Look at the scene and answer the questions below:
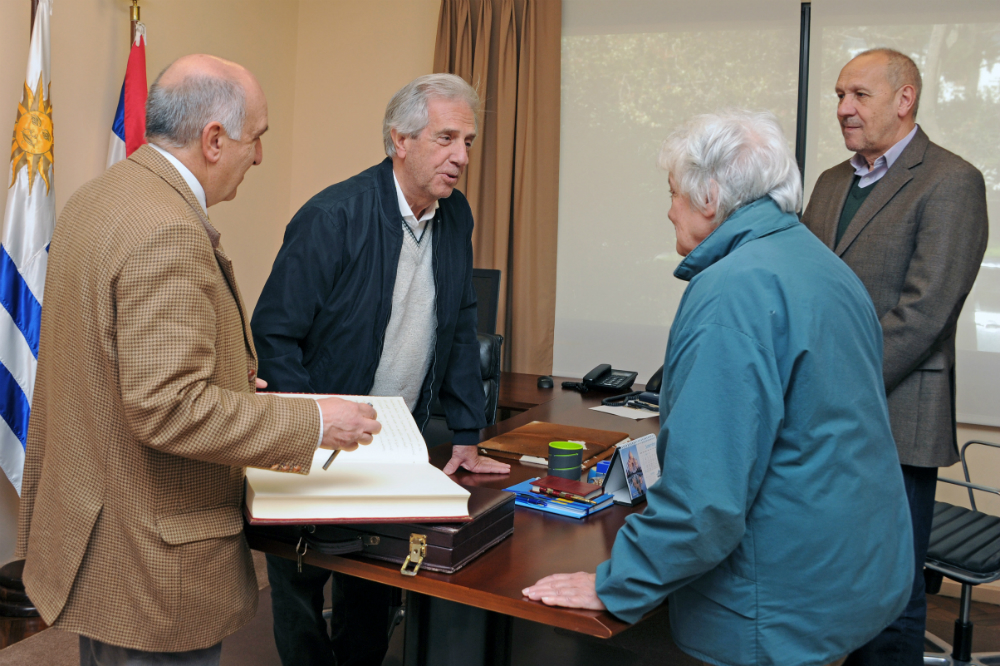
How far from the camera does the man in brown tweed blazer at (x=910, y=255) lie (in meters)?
1.97

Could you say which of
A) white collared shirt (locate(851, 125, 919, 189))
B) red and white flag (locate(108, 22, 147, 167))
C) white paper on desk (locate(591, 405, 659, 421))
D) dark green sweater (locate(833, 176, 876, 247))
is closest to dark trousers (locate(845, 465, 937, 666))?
dark green sweater (locate(833, 176, 876, 247))

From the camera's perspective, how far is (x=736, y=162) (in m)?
1.22

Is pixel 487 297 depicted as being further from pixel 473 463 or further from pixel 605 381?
pixel 473 463

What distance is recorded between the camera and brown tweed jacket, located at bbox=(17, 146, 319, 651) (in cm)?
108

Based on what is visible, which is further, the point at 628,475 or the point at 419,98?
the point at 419,98

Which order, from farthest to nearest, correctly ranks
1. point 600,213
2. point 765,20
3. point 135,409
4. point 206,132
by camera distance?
1. point 600,213
2. point 765,20
3. point 206,132
4. point 135,409

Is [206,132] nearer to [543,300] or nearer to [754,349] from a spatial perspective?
[754,349]

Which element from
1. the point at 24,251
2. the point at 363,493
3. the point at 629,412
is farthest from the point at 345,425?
the point at 24,251

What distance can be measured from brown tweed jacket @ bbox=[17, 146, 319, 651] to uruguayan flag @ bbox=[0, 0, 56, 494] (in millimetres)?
1847

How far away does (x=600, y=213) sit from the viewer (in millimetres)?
4121

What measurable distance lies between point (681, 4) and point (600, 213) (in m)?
1.10

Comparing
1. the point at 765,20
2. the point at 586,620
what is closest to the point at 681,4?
the point at 765,20

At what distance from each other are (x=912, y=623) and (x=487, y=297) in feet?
6.91

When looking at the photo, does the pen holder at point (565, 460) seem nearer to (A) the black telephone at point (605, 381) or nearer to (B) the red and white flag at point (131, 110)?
(A) the black telephone at point (605, 381)
